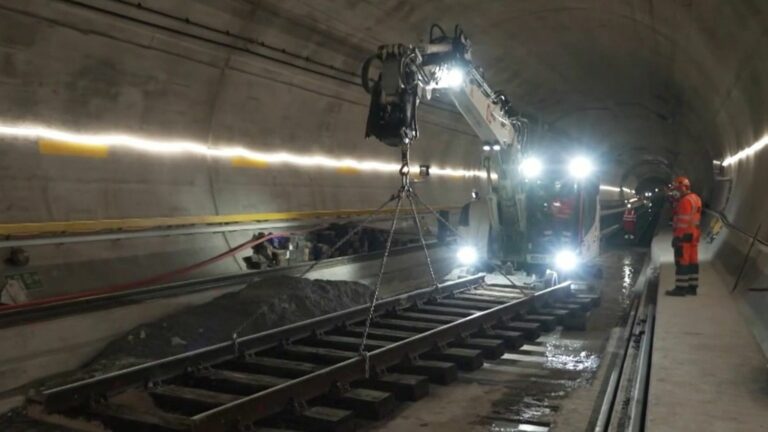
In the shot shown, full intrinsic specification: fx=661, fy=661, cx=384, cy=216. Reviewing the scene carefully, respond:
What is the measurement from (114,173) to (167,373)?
4385 millimetres

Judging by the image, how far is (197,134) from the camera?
10.2 meters

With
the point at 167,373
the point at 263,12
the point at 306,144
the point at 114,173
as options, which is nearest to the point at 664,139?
the point at 306,144

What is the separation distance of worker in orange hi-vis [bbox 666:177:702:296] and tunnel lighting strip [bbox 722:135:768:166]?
92.8 inches

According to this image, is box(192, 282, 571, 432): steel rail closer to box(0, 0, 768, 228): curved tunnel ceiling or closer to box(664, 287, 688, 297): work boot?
box(664, 287, 688, 297): work boot

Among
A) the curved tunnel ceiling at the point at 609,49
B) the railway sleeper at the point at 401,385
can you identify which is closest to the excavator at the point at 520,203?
the curved tunnel ceiling at the point at 609,49

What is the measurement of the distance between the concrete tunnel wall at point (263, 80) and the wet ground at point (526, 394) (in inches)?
185

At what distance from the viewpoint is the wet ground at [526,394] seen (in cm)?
517

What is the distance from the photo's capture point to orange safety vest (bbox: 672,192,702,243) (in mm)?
9670

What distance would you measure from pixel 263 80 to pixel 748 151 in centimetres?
961

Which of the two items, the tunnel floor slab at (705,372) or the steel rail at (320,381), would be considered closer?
the steel rail at (320,381)

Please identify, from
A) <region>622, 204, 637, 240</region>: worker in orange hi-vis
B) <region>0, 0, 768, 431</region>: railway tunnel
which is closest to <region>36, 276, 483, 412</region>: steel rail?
<region>0, 0, 768, 431</region>: railway tunnel

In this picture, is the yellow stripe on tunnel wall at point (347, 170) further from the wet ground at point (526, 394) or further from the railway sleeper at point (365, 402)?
the railway sleeper at point (365, 402)

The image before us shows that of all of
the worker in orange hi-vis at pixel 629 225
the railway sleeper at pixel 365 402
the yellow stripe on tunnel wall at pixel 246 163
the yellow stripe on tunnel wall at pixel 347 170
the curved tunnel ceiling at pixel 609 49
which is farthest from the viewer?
the worker in orange hi-vis at pixel 629 225

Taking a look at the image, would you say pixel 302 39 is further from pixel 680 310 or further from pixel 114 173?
pixel 680 310
